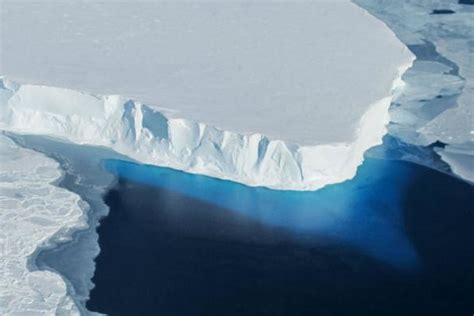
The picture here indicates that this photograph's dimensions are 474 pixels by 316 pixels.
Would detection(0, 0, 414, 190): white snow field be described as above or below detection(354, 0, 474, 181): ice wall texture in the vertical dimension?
above

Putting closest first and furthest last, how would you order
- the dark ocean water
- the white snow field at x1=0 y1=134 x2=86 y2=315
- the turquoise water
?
the white snow field at x1=0 y1=134 x2=86 y2=315 < the dark ocean water < the turquoise water

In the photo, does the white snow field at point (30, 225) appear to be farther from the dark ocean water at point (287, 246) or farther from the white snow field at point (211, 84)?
the white snow field at point (211, 84)

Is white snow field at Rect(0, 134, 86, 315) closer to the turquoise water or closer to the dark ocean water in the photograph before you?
the dark ocean water

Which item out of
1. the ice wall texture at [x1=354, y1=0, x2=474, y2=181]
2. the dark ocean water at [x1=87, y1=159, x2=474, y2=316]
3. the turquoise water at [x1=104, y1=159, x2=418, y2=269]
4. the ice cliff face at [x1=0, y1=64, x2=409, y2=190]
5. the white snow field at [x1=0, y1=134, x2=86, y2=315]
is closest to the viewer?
the white snow field at [x1=0, y1=134, x2=86, y2=315]

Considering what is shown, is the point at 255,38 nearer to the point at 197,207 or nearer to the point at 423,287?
the point at 197,207

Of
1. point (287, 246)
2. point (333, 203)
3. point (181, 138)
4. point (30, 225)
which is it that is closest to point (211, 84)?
point (181, 138)

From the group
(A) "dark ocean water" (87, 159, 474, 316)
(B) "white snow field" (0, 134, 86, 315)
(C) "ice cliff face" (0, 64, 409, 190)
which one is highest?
(C) "ice cliff face" (0, 64, 409, 190)

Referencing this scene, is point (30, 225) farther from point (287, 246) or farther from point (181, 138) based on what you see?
point (287, 246)

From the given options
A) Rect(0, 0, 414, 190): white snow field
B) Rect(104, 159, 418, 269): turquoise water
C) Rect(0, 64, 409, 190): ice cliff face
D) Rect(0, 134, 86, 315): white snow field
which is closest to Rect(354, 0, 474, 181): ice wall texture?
Rect(0, 0, 414, 190): white snow field

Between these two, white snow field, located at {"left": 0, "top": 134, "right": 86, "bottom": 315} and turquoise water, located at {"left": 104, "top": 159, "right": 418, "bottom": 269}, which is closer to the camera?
white snow field, located at {"left": 0, "top": 134, "right": 86, "bottom": 315}
